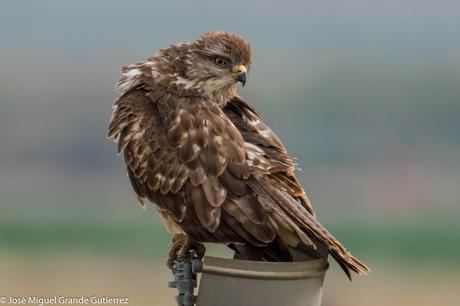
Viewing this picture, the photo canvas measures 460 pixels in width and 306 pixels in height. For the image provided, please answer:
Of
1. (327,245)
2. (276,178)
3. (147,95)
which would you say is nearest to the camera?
(327,245)

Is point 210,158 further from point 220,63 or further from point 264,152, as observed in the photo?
point 220,63

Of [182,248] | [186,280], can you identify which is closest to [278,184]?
[182,248]

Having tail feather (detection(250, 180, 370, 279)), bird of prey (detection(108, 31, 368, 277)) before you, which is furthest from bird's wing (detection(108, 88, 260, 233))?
tail feather (detection(250, 180, 370, 279))

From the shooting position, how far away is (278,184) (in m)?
4.25

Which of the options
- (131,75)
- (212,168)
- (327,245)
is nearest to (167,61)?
(131,75)

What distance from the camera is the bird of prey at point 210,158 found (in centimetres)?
395

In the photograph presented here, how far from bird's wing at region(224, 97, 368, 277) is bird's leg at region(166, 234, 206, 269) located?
469 millimetres

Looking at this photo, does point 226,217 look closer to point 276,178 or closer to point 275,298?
point 276,178

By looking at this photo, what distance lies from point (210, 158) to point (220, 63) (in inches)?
29.9

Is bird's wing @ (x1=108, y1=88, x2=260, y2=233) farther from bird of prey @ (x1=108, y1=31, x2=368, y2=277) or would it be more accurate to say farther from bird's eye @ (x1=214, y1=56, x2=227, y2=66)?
bird's eye @ (x1=214, y1=56, x2=227, y2=66)

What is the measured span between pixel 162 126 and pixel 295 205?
0.88 m

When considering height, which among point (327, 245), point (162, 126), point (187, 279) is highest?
point (162, 126)

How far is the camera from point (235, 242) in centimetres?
401

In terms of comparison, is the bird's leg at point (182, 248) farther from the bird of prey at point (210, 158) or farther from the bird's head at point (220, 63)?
the bird's head at point (220, 63)
